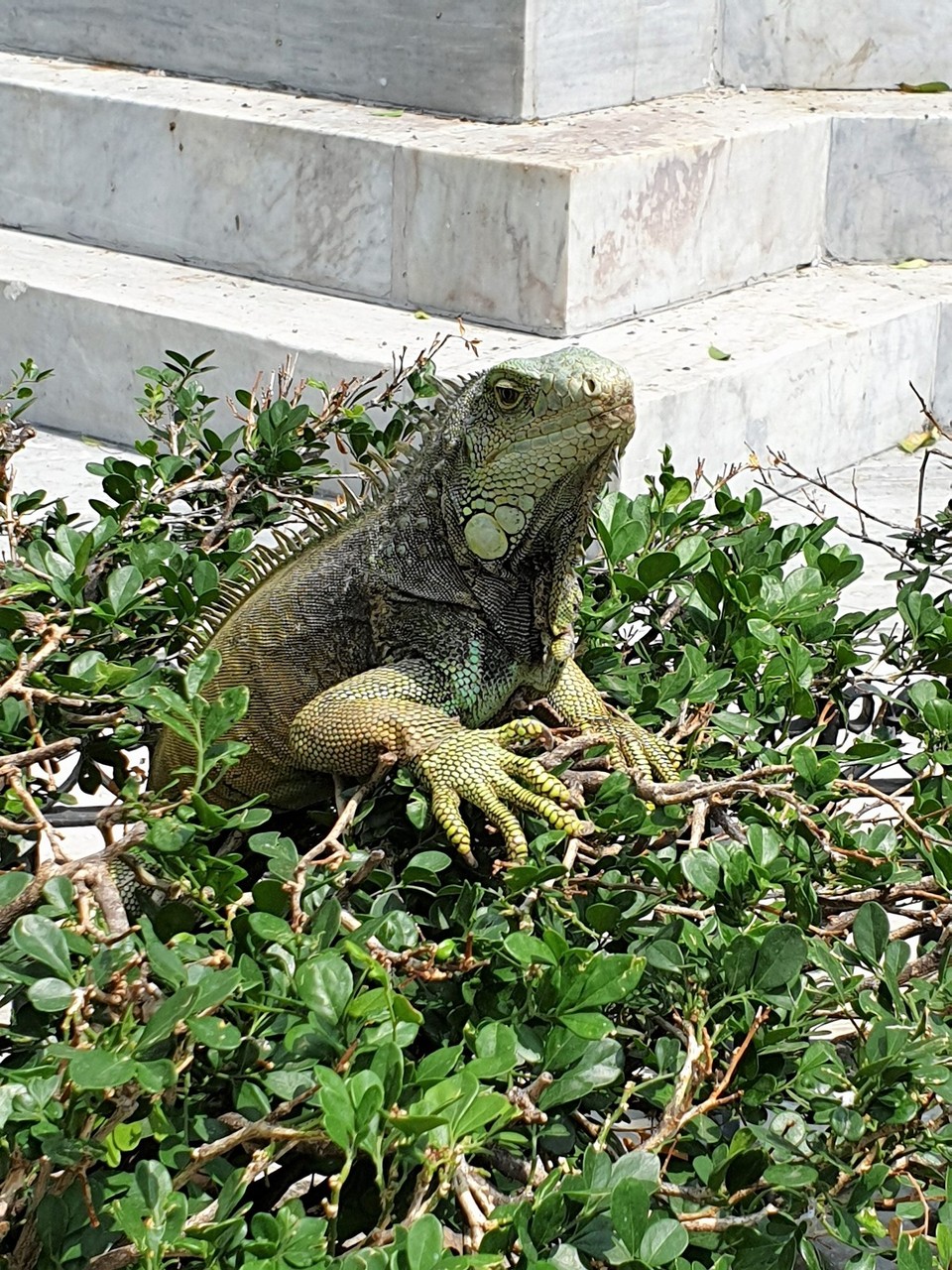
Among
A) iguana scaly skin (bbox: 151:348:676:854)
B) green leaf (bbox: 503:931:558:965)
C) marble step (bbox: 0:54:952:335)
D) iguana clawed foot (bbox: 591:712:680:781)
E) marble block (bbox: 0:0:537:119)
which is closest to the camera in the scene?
green leaf (bbox: 503:931:558:965)

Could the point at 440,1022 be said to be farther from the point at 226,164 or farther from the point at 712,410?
the point at 226,164

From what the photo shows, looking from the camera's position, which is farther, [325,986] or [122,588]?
[122,588]

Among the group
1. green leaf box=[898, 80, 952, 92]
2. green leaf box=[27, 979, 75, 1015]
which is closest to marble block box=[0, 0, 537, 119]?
green leaf box=[898, 80, 952, 92]

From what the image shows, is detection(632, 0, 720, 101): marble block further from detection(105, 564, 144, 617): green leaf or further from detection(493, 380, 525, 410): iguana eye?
detection(105, 564, 144, 617): green leaf

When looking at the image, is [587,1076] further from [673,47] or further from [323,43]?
[673,47]

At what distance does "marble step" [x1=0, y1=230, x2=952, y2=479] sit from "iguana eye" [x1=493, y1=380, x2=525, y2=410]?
111 inches

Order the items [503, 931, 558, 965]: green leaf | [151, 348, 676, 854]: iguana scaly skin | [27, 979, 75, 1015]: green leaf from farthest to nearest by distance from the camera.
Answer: [151, 348, 676, 854]: iguana scaly skin < [503, 931, 558, 965]: green leaf < [27, 979, 75, 1015]: green leaf

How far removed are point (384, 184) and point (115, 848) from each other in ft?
14.3

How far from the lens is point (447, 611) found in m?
1.92

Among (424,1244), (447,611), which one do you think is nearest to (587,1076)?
(424,1244)

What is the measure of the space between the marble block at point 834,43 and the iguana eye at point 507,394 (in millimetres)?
4736

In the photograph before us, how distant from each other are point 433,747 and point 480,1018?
17.3 inches

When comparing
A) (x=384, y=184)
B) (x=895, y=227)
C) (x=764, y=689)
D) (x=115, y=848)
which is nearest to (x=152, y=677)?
(x=115, y=848)

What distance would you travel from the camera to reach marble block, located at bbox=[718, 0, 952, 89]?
609cm
